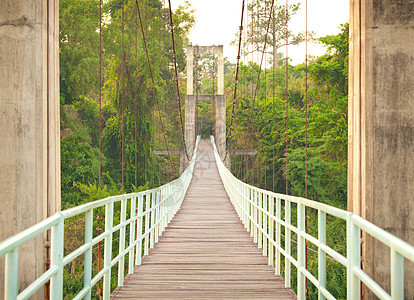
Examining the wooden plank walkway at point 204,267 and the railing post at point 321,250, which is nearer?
the railing post at point 321,250

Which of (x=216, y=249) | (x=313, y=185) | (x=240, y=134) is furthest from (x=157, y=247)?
(x=240, y=134)

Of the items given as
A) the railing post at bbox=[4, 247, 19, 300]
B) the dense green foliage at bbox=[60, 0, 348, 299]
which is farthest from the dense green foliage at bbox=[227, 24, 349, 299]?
the railing post at bbox=[4, 247, 19, 300]

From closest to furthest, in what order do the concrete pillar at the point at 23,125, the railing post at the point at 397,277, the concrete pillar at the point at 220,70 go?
the railing post at the point at 397,277 < the concrete pillar at the point at 23,125 < the concrete pillar at the point at 220,70

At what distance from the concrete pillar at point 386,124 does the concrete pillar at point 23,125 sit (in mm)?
2212

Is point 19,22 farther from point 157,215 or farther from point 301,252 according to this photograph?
point 157,215

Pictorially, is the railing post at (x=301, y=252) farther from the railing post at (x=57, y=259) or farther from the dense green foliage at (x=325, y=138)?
the dense green foliage at (x=325, y=138)

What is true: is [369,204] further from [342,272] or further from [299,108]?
[299,108]

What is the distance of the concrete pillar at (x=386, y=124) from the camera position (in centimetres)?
331

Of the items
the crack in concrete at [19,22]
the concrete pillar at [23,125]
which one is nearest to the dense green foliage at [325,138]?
the concrete pillar at [23,125]

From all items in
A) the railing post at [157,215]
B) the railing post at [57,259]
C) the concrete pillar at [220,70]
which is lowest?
the railing post at [157,215]

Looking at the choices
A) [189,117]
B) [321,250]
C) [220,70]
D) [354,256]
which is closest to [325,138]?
[189,117]

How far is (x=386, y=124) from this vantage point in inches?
132

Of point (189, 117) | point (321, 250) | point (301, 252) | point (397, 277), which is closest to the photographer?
point (397, 277)

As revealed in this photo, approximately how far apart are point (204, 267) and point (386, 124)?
2.71 meters
